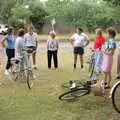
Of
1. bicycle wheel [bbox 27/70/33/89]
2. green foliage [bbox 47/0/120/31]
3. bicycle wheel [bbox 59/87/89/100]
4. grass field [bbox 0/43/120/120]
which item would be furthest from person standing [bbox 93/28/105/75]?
green foliage [bbox 47/0/120/31]

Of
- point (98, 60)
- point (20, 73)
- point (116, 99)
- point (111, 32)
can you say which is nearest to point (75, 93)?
point (116, 99)

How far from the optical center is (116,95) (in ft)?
32.9

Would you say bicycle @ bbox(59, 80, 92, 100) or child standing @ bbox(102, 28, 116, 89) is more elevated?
child standing @ bbox(102, 28, 116, 89)

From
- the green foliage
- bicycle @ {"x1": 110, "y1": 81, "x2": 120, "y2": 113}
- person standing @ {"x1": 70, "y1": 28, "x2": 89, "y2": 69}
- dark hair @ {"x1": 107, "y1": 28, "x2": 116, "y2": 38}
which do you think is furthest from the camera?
the green foliage

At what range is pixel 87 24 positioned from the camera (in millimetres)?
52031

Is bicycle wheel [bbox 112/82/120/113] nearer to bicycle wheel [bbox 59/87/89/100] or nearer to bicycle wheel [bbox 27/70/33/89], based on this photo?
bicycle wheel [bbox 59/87/89/100]

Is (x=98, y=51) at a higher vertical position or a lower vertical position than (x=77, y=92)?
higher

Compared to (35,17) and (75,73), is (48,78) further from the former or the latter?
(35,17)

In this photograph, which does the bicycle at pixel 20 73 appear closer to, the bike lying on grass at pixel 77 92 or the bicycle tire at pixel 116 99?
the bike lying on grass at pixel 77 92

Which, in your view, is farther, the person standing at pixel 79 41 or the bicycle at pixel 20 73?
the person standing at pixel 79 41

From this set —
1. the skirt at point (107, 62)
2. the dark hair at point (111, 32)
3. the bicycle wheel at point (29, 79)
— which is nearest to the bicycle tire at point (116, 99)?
the skirt at point (107, 62)

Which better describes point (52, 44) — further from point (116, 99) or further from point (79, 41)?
point (116, 99)

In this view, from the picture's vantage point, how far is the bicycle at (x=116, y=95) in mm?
9922

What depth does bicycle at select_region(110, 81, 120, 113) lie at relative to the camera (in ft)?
32.6
